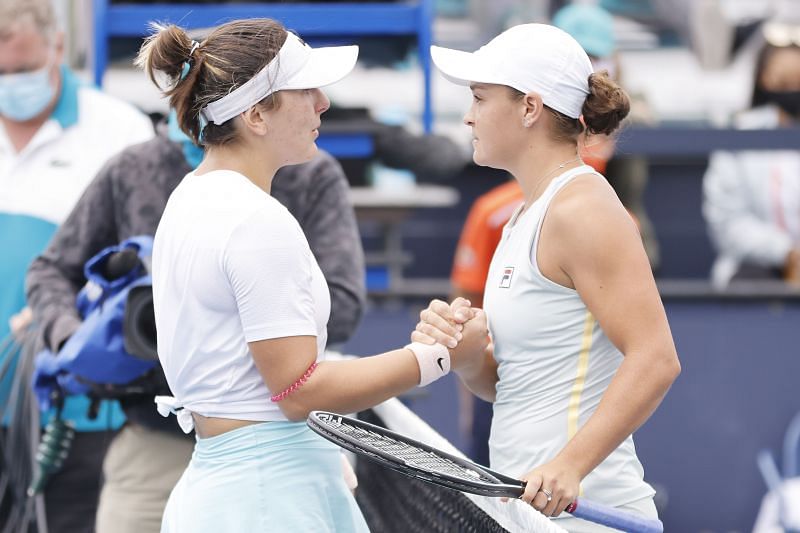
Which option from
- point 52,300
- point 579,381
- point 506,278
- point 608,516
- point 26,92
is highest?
point 506,278

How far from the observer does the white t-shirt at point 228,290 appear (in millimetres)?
2316

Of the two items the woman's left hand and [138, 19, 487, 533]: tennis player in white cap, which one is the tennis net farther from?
[138, 19, 487, 533]: tennis player in white cap

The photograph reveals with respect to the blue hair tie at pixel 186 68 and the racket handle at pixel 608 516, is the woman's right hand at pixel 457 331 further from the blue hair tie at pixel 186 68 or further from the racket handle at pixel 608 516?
the blue hair tie at pixel 186 68

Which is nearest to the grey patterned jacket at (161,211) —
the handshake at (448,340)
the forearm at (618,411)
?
the handshake at (448,340)

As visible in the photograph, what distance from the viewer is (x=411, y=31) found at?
594 cm

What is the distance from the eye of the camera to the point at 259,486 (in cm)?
238

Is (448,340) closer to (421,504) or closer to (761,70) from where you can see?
(421,504)

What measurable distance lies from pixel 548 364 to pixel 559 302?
0.12m

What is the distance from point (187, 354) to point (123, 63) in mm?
4019

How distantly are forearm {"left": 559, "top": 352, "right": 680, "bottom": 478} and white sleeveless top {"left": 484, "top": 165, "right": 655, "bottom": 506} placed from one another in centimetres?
11

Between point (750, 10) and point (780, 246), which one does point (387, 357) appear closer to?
point (780, 246)

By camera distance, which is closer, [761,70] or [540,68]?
[540,68]

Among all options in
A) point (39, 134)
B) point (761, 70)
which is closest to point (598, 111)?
point (39, 134)

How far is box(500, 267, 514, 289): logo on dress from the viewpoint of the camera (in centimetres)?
256
